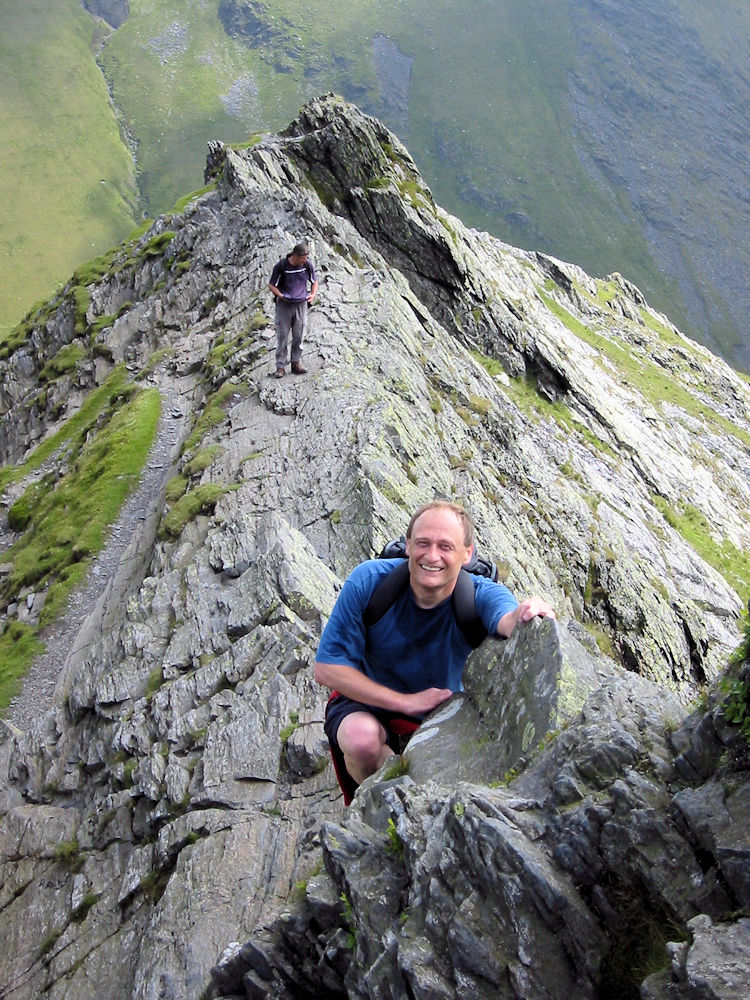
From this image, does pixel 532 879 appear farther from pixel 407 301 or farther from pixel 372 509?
pixel 407 301

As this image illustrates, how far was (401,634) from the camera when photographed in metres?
8.23

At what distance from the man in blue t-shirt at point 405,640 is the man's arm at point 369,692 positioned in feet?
0.04

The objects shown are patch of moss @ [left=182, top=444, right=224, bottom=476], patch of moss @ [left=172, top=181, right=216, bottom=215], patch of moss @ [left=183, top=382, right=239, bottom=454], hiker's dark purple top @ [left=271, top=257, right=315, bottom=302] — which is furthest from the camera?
patch of moss @ [left=172, top=181, right=216, bottom=215]

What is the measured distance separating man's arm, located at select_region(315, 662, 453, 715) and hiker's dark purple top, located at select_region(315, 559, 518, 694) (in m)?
0.11

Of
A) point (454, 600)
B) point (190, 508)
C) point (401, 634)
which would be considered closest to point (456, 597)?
point (454, 600)

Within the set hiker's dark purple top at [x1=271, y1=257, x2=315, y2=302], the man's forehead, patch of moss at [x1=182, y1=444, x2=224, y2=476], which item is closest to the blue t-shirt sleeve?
the man's forehead

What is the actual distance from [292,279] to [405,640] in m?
19.6

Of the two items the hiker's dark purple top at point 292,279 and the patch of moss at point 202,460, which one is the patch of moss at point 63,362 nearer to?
the hiker's dark purple top at point 292,279

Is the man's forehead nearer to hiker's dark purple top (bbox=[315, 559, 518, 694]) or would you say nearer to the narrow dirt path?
hiker's dark purple top (bbox=[315, 559, 518, 694])

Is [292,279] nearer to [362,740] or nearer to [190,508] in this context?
[190,508]

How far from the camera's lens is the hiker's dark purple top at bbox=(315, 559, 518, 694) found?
8.14 metres

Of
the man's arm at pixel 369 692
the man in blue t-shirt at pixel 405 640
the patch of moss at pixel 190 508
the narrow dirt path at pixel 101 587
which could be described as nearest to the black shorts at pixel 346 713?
the man in blue t-shirt at pixel 405 640

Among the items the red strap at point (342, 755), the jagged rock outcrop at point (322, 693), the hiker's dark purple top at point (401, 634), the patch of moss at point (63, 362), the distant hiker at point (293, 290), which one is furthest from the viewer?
the patch of moss at point (63, 362)

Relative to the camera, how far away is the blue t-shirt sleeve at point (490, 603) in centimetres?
831
